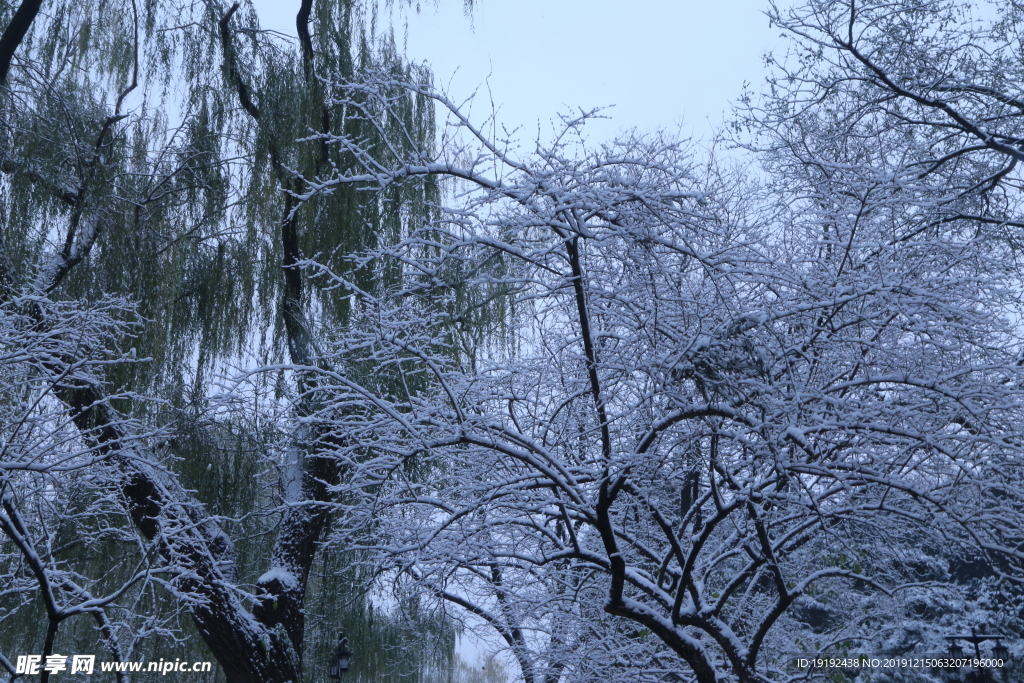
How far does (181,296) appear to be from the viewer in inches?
347

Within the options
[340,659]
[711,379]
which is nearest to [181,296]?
[340,659]

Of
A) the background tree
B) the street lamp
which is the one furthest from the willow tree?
the background tree

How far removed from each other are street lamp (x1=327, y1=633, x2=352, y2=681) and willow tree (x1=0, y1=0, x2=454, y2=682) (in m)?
0.29

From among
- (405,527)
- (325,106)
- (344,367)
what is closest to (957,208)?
(405,527)

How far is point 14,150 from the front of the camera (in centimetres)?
736

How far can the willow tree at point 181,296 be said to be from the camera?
691cm

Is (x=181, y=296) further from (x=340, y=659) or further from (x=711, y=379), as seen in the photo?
(x=711, y=379)

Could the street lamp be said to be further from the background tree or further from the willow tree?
the background tree

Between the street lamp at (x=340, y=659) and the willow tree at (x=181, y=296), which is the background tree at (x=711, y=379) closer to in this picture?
the willow tree at (x=181, y=296)

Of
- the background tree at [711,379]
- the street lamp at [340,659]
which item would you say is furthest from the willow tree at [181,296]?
the background tree at [711,379]

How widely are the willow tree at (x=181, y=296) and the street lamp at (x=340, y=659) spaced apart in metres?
0.29

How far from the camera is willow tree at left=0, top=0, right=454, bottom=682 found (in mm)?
6910

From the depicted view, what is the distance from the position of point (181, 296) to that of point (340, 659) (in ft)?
13.1

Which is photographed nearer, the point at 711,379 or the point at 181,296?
the point at 711,379
